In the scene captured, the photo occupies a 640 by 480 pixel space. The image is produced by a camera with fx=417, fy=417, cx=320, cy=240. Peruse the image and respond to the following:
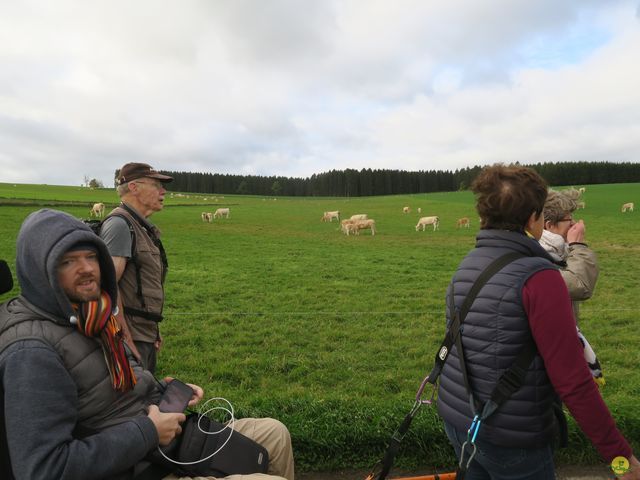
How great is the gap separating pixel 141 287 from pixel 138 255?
10.6 inches

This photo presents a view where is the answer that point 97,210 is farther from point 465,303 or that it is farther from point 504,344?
point 504,344

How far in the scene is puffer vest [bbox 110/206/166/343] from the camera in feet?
11.2

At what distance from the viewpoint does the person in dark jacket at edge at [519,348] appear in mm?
1770

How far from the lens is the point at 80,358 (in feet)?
6.10

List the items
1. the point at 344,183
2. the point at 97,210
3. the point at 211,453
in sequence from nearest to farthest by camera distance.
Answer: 1. the point at 211,453
2. the point at 97,210
3. the point at 344,183

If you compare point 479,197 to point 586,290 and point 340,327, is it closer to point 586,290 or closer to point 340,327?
point 586,290

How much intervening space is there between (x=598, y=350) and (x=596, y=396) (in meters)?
5.84

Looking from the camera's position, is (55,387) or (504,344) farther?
(504,344)

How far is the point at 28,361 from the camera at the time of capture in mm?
1675

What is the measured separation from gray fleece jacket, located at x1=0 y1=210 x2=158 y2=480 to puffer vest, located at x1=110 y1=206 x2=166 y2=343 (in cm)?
139

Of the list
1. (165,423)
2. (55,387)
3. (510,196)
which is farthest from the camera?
(165,423)

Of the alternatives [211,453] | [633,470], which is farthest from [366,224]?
[633,470]

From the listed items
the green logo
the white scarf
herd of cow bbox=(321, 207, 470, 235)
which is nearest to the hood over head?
the green logo

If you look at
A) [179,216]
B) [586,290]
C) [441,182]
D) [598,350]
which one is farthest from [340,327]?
[441,182]
